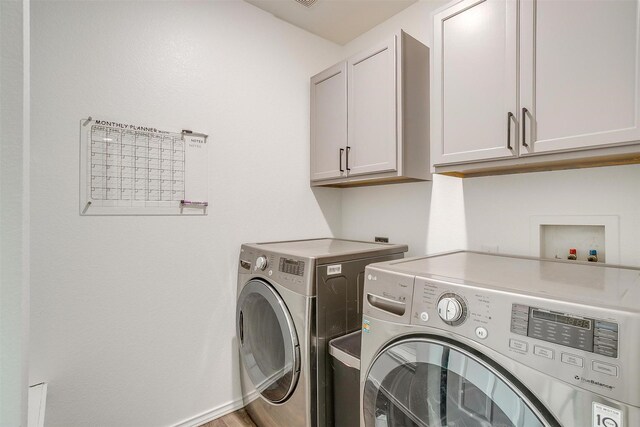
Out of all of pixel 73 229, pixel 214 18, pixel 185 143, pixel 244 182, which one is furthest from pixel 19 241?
pixel 214 18

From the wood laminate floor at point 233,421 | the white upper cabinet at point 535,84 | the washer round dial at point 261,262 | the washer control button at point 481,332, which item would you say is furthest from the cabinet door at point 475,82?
the wood laminate floor at point 233,421

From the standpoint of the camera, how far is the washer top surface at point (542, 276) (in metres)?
0.75

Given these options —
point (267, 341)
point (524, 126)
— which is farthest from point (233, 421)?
point (524, 126)

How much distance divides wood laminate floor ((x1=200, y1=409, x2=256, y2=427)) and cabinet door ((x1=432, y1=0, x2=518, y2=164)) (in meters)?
1.85

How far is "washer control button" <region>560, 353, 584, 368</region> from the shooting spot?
2.15 ft

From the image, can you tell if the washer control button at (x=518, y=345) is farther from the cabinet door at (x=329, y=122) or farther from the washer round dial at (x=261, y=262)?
the cabinet door at (x=329, y=122)

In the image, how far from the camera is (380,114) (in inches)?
68.2

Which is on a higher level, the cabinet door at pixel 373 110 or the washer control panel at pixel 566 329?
the cabinet door at pixel 373 110

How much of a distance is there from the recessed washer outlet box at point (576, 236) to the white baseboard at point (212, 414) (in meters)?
1.93

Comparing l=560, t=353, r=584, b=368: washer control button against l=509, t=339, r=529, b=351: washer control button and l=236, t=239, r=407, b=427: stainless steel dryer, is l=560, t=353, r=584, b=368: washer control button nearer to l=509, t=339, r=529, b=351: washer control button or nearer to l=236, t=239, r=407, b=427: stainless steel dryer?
l=509, t=339, r=529, b=351: washer control button

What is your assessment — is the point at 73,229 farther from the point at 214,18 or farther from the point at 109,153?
the point at 214,18

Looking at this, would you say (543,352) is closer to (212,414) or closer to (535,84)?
(535,84)

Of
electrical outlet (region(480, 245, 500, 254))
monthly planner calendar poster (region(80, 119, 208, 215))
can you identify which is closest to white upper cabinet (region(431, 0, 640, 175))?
electrical outlet (region(480, 245, 500, 254))

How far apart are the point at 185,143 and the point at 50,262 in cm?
87
